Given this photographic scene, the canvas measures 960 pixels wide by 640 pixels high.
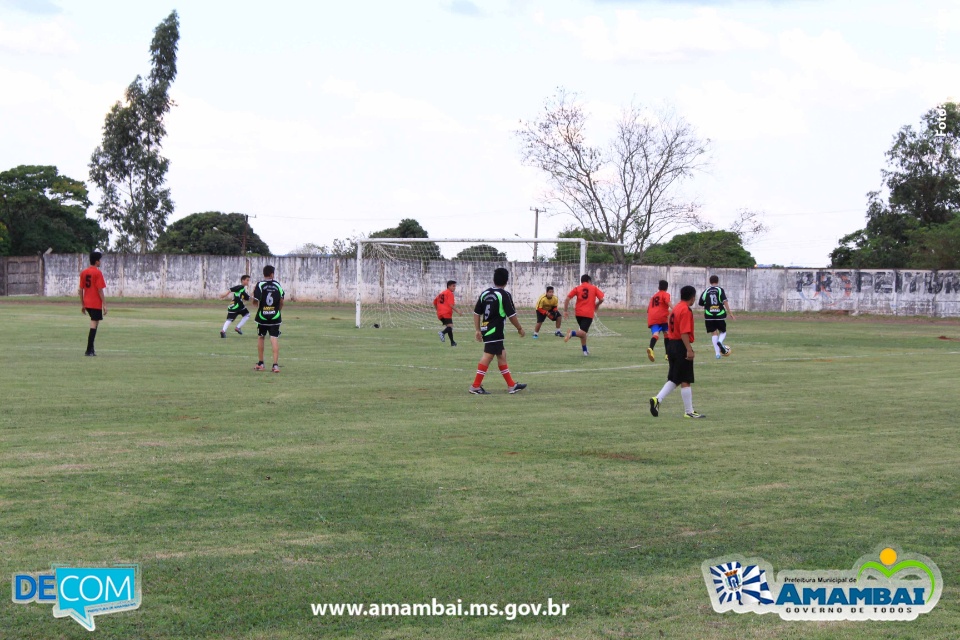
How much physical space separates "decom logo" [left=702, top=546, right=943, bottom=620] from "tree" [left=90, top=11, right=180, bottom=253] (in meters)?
66.8

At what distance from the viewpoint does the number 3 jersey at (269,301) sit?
17.6 m

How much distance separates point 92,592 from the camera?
5426mm

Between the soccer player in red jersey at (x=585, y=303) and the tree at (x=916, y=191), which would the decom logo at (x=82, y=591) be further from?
the tree at (x=916, y=191)

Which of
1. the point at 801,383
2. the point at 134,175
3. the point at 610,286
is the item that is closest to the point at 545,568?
the point at 801,383

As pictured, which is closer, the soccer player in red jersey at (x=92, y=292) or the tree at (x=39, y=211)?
the soccer player in red jersey at (x=92, y=292)

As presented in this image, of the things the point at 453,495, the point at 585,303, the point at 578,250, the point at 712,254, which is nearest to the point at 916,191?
the point at 712,254

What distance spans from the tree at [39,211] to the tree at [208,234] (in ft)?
43.8

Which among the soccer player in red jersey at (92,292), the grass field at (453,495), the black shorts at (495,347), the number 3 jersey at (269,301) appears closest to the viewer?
the grass field at (453,495)

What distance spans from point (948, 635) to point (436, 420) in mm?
7479

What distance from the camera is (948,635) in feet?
16.7

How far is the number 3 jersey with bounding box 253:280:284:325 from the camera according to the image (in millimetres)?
17625

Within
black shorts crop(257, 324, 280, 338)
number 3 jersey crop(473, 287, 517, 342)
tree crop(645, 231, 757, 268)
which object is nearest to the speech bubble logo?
number 3 jersey crop(473, 287, 517, 342)

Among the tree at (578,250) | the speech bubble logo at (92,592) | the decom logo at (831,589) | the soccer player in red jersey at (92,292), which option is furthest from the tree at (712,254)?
the speech bubble logo at (92,592)

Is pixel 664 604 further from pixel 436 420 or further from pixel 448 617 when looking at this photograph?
pixel 436 420
